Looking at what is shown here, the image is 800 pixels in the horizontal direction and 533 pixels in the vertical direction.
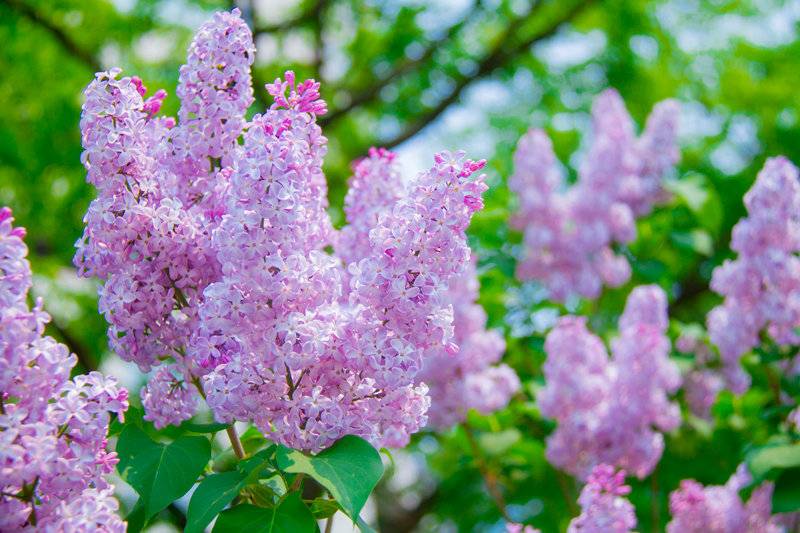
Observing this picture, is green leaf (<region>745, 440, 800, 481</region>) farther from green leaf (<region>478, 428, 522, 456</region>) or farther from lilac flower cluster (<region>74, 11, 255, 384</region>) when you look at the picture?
lilac flower cluster (<region>74, 11, 255, 384</region>)

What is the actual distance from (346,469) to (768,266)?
2.59 m

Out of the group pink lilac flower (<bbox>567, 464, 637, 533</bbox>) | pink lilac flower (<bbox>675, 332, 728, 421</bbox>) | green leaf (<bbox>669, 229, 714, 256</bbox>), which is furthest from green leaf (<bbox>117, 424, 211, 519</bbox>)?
green leaf (<bbox>669, 229, 714, 256</bbox>)

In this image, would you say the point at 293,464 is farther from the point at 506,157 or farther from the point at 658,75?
the point at 658,75

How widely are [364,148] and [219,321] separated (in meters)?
9.81

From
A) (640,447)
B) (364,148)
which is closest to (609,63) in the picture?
(364,148)

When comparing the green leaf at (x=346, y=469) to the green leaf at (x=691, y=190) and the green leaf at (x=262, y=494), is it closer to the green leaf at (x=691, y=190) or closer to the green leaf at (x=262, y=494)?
the green leaf at (x=262, y=494)

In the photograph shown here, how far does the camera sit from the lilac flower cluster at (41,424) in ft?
3.22

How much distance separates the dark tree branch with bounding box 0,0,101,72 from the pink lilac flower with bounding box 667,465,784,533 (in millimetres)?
8299

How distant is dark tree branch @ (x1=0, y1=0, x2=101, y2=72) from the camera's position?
794 centimetres

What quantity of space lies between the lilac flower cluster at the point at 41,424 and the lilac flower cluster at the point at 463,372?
1.99m

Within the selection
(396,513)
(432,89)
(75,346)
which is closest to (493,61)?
(432,89)

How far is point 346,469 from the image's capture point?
117 centimetres

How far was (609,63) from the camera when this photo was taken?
10.2 m

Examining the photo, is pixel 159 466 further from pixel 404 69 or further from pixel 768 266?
pixel 404 69
